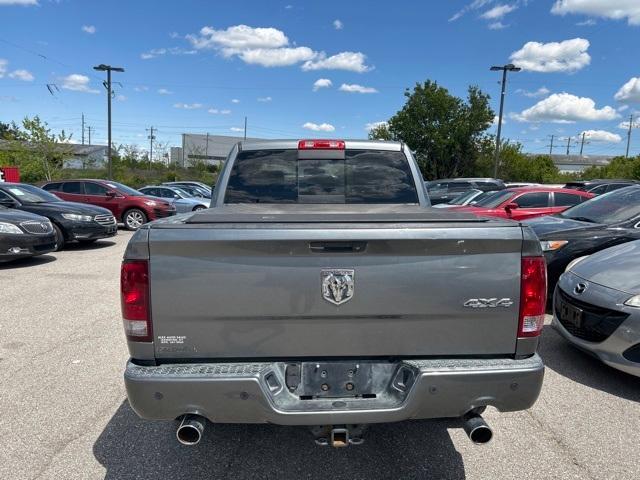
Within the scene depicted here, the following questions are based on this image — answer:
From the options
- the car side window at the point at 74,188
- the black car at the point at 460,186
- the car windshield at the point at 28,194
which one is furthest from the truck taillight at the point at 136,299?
the black car at the point at 460,186

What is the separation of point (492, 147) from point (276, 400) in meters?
43.8

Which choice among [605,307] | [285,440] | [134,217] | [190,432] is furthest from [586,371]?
[134,217]

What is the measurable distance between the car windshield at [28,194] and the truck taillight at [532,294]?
1174 cm

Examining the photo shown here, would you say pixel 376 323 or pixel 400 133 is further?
pixel 400 133

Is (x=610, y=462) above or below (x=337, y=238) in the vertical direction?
below

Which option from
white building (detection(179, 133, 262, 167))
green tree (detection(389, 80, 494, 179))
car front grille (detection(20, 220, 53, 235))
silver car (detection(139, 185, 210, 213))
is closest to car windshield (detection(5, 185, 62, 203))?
car front grille (detection(20, 220, 53, 235))

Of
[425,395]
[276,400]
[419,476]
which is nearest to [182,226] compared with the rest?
[276,400]

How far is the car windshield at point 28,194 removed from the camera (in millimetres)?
11000

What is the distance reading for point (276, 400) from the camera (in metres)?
2.27

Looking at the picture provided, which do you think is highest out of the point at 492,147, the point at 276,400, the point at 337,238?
the point at 492,147

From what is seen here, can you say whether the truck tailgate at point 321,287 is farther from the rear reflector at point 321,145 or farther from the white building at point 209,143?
the white building at point 209,143

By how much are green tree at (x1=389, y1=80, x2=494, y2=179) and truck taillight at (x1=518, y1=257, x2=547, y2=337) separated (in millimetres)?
39630

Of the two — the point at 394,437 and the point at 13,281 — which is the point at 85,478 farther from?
the point at 13,281

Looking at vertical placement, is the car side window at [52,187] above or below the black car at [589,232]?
below
